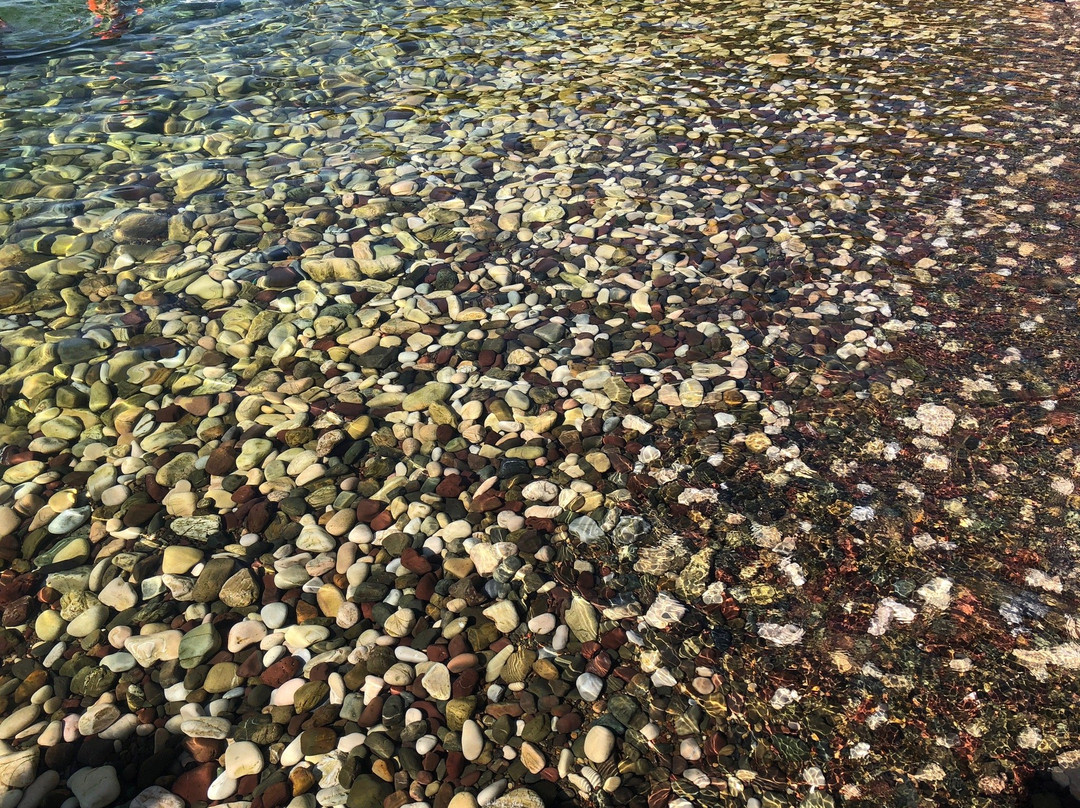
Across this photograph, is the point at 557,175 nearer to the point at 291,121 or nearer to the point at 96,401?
the point at 291,121

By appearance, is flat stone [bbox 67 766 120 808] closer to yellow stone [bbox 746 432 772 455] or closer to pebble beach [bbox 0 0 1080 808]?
pebble beach [bbox 0 0 1080 808]

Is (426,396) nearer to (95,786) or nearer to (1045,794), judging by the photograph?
→ (95,786)

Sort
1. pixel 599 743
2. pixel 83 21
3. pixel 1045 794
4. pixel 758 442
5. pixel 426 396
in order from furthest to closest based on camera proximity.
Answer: pixel 83 21 → pixel 426 396 → pixel 758 442 → pixel 599 743 → pixel 1045 794

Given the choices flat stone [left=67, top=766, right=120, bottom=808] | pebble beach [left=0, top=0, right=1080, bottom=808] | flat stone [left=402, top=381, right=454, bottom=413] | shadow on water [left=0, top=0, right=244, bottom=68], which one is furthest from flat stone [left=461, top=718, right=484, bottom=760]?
shadow on water [left=0, top=0, right=244, bottom=68]

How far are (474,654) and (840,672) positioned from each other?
1.67m

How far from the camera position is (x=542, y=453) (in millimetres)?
4676

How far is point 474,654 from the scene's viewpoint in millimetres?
3664

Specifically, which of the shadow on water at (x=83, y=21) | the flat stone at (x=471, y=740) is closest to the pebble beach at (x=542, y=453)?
the flat stone at (x=471, y=740)

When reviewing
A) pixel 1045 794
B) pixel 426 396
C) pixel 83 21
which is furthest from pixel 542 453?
pixel 83 21

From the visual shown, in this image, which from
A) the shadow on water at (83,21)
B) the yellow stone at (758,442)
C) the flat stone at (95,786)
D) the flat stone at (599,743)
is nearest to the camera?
the flat stone at (95,786)

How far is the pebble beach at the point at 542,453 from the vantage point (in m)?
3.33

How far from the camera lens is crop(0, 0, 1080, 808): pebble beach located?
10.9 feet

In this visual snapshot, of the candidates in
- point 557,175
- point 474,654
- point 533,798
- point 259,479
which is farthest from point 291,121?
point 533,798

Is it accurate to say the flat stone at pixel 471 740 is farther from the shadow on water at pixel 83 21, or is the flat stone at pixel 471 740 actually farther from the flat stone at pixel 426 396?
the shadow on water at pixel 83 21
